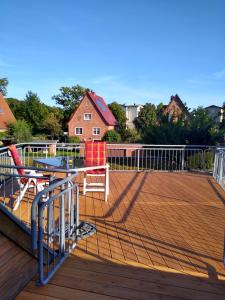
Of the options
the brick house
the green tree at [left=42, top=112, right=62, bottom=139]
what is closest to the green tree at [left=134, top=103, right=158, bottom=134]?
the brick house

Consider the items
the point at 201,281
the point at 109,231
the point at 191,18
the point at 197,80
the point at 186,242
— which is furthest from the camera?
the point at 197,80

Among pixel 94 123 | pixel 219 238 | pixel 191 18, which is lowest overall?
pixel 219 238

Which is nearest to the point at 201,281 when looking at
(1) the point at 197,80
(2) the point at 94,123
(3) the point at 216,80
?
(1) the point at 197,80

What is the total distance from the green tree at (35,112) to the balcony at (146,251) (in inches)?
1112

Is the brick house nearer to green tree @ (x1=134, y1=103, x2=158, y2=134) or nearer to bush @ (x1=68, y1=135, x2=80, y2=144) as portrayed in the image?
bush @ (x1=68, y1=135, x2=80, y2=144)

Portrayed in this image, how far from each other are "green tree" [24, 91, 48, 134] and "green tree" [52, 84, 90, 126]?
831 centimetres

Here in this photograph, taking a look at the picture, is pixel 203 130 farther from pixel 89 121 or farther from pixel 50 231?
pixel 89 121

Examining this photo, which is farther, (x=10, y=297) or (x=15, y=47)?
(x=15, y=47)

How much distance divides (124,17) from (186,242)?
26.1ft

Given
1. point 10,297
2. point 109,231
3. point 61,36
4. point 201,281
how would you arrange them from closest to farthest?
point 10,297 < point 201,281 < point 109,231 < point 61,36

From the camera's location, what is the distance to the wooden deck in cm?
198

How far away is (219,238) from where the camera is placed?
313cm

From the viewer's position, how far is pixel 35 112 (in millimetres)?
31266

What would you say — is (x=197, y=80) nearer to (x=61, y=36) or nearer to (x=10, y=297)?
(x=61, y=36)
